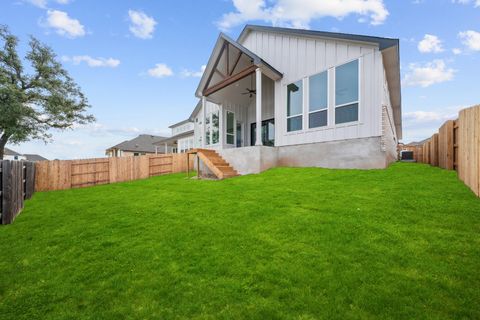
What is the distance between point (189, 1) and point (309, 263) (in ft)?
47.5

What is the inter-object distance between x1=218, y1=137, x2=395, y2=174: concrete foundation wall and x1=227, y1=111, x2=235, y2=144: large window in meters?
2.21

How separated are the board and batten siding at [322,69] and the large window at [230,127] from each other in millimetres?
3830

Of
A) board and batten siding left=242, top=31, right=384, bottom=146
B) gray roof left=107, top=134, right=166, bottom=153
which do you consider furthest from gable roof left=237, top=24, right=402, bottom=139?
gray roof left=107, top=134, right=166, bottom=153

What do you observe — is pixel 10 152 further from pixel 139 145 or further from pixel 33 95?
pixel 33 95

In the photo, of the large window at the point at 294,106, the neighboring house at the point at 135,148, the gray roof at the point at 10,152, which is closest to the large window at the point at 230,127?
the large window at the point at 294,106

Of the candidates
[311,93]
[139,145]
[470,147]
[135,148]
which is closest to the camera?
[470,147]

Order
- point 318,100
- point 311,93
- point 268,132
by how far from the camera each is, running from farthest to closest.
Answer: point 268,132, point 311,93, point 318,100

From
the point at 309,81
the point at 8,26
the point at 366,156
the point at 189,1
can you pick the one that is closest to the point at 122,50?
the point at 189,1

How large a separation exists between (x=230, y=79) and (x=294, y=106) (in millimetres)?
3516

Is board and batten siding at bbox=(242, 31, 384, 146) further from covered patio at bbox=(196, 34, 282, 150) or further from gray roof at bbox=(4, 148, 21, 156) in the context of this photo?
gray roof at bbox=(4, 148, 21, 156)

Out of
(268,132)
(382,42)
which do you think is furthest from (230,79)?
(382,42)

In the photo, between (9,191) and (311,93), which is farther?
(311,93)

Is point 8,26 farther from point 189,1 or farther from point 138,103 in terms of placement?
point 189,1

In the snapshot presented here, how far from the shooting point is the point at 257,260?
2816mm
